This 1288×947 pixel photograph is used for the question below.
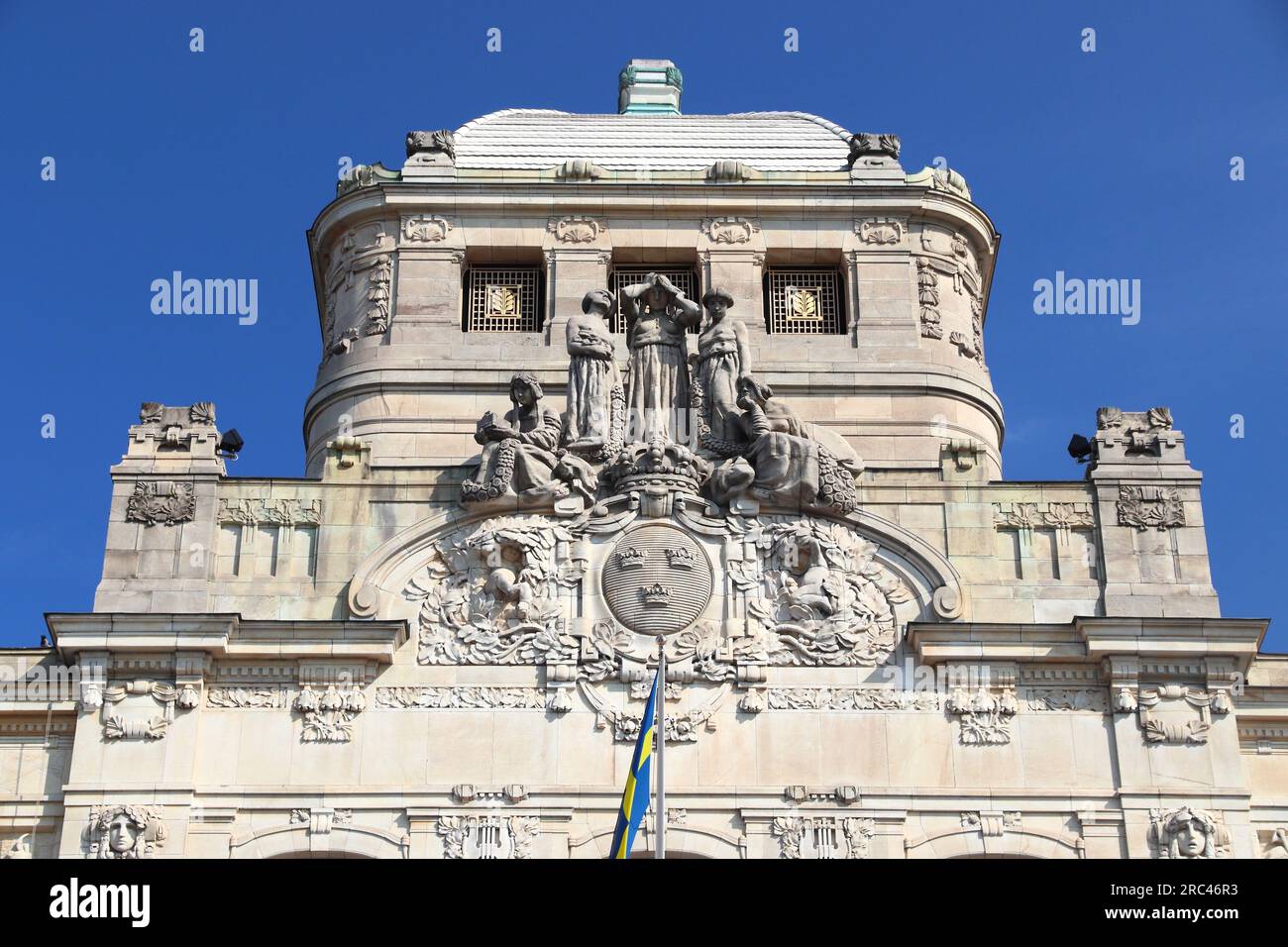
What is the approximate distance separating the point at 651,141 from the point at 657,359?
1034cm

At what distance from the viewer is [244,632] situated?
3041 cm

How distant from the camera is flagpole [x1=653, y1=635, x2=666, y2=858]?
26.9 meters

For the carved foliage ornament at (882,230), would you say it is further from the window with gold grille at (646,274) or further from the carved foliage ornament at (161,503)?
the carved foliage ornament at (161,503)

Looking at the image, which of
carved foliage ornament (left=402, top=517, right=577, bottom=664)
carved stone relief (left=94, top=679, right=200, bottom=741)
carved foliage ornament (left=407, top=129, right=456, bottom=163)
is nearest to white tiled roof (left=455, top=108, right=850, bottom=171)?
carved foliage ornament (left=407, top=129, right=456, bottom=163)

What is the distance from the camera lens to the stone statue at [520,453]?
31406 millimetres

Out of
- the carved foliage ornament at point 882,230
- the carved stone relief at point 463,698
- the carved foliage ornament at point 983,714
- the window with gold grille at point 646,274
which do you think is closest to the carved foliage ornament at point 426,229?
the window with gold grille at point 646,274

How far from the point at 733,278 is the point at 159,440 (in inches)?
440

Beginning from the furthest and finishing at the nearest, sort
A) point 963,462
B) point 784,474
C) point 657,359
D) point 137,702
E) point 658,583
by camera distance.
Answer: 1. point 657,359
2. point 963,462
3. point 784,474
4. point 658,583
5. point 137,702

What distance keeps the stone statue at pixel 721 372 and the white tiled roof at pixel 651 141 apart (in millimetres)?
7427

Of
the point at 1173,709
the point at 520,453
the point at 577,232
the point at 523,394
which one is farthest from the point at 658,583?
the point at 577,232

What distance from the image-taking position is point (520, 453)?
31.6m

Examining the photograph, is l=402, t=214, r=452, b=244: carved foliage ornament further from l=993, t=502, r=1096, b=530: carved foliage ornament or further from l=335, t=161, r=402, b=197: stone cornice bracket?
l=993, t=502, r=1096, b=530: carved foliage ornament

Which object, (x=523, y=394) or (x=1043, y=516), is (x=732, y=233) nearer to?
(x=523, y=394)
